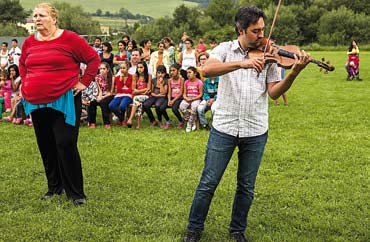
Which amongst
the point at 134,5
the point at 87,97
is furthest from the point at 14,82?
the point at 134,5

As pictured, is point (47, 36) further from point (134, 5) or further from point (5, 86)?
Answer: point (134, 5)

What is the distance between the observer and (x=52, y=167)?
5.26 metres

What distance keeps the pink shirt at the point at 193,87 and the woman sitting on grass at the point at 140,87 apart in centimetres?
88

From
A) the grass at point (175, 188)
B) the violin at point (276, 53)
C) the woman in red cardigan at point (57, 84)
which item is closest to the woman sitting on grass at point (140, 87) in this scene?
the grass at point (175, 188)

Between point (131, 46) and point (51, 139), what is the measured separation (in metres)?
8.13

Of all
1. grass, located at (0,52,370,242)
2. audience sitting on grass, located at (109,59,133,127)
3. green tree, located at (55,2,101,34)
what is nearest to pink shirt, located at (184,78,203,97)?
grass, located at (0,52,370,242)

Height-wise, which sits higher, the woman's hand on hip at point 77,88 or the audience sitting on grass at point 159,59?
the woman's hand on hip at point 77,88

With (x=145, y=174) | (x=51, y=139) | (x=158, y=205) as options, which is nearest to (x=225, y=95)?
(x=158, y=205)

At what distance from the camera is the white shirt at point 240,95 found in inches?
144

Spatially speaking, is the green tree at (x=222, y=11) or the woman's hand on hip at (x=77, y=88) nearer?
the woman's hand on hip at (x=77, y=88)

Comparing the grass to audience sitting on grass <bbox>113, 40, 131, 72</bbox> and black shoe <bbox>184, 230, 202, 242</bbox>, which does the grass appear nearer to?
black shoe <bbox>184, 230, 202, 242</bbox>

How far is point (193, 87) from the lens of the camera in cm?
920

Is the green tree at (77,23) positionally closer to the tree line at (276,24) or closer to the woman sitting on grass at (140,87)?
the tree line at (276,24)

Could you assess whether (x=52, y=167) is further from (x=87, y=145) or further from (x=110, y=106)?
(x=110, y=106)
